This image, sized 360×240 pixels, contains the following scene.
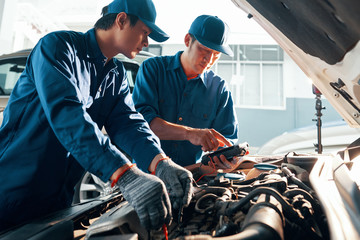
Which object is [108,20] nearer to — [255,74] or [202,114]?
[202,114]

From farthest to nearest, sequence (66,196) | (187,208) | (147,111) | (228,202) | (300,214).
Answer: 1. (147,111)
2. (66,196)
3. (187,208)
4. (228,202)
5. (300,214)

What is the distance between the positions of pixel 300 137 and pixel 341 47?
389 cm

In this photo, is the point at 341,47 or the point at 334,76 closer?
the point at 341,47

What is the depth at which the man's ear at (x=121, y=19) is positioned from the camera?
1147 mm

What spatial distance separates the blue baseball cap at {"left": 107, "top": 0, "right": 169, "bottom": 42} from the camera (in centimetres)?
117

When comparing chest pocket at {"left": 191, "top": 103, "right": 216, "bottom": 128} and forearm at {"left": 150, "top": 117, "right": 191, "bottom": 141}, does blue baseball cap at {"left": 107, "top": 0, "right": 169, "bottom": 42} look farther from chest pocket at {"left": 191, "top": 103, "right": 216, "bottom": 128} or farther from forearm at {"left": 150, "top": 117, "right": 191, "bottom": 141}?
chest pocket at {"left": 191, "top": 103, "right": 216, "bottom": 128}

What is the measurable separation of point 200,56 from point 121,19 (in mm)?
678

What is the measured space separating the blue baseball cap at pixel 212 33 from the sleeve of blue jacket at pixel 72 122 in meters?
0.95

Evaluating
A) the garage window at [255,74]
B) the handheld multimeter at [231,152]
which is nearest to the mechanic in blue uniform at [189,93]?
the handheld multimeter at [231,152]

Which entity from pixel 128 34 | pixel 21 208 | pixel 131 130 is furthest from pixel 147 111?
pixel 21 208

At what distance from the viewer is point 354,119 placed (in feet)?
4.10

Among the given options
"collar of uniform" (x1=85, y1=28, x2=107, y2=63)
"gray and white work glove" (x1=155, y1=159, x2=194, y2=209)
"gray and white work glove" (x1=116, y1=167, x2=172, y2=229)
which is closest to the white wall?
"collar of uniform" (x1=85, y1=28, x2=107, y2=63)

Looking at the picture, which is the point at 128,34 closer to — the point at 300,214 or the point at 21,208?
the point at 21,208

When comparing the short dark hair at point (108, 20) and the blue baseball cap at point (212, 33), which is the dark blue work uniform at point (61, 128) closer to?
the short dark hair at point (108, 20)
